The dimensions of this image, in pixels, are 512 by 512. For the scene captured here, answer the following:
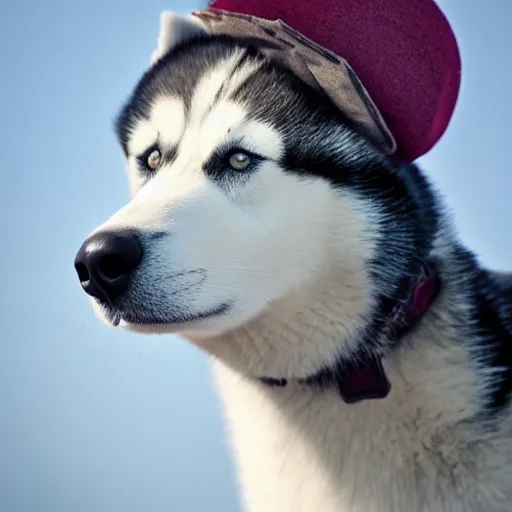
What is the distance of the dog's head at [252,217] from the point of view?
5.71ft

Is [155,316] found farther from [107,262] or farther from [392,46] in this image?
[392,46]

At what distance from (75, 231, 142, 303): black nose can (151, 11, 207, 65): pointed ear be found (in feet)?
2.99

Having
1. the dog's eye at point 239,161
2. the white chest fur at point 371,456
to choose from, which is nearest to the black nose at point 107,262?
the dog's eye at point 239,161

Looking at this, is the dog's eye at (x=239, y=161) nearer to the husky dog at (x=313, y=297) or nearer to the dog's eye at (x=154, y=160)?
the husky dog at (x=313, y=297)

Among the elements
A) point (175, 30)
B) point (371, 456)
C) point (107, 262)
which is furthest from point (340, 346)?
point (175, 30)

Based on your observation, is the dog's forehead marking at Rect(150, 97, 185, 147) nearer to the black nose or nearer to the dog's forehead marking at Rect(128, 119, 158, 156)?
the dog's forehead marking at Rect(128, 119, 158, 156)

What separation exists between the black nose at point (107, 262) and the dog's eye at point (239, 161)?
39cm

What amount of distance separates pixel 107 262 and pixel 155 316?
0.18 m

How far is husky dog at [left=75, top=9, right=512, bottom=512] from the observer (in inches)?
71.1

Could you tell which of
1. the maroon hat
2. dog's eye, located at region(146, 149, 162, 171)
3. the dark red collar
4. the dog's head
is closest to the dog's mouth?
the dog's head

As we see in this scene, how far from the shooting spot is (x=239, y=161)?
1.94m

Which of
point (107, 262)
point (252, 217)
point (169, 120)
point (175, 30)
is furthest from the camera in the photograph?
point (175, 30)

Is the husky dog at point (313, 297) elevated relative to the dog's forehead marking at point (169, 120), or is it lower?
lower

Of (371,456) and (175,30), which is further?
(175,30)
